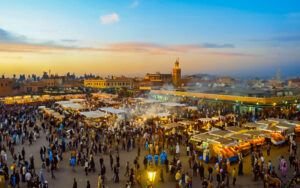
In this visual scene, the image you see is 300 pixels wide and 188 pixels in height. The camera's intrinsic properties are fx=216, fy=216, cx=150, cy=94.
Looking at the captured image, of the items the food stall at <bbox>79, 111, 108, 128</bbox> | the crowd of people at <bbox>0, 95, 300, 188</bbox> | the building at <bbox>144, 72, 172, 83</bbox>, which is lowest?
the crowd of people at <bbox>0, 95, 300, 188</bbox>

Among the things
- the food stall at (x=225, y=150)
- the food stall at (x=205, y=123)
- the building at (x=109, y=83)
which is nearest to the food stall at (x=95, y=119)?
the food stall at (x=205, y=123)

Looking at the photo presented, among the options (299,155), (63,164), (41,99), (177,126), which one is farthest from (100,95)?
(299,155)

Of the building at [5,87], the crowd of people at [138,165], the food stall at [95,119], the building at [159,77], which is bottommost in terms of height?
the crowd of people at [138,165]

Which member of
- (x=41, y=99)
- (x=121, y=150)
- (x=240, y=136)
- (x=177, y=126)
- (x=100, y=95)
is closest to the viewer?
(x=240, y=136)

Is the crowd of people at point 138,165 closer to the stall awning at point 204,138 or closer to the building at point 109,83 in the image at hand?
the stall awning at point 204,138

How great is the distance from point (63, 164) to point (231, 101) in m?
20.6

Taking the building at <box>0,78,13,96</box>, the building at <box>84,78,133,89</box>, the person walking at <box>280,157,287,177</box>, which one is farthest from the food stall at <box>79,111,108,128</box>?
the building at <box>84,78,133,89</box>

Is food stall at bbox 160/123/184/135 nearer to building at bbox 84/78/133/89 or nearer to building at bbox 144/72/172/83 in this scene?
building at bbox 84/78/133/89

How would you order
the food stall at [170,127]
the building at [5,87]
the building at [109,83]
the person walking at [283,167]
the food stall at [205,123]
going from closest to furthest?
the person walking at [283,167], the food stall at [170,127], the food stall at [205,123], the building at [5,87], the building at [109,83]

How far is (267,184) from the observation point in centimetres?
796

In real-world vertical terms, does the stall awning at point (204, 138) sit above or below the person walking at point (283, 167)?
above

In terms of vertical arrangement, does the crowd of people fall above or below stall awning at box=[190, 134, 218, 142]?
below

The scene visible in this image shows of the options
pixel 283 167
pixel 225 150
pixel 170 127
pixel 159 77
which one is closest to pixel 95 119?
pixel 170 127

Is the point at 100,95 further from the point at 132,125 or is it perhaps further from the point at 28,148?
the point at 28,148
